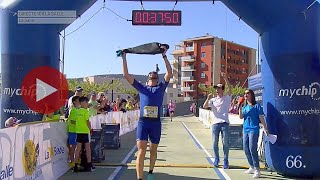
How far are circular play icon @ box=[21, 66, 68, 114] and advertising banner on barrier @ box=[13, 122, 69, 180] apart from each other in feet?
2.49

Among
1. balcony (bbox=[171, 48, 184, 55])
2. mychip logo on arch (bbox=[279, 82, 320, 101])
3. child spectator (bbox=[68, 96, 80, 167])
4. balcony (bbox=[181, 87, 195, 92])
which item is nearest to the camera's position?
mychip logo on arch (bbox=[279, 82, 320, 101])

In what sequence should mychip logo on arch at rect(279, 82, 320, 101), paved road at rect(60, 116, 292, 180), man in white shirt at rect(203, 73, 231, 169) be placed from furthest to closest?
man in white shirt at rect(203, 73, 231, 169), paved road at rect(60, 116, 292, 180), mychip logo on arch at rect(279, 82, 320, 101)

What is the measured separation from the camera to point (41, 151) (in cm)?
741

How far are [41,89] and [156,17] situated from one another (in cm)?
310

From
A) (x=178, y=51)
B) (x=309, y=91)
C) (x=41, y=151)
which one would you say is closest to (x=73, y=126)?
(x=41, y=151)

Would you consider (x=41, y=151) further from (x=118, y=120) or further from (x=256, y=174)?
(x=118, y=120)

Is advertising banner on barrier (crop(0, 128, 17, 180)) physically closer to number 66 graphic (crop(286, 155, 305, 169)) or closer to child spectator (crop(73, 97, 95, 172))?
child spectator (crop(73, 97, 95, 172))

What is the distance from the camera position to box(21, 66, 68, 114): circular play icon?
920cm

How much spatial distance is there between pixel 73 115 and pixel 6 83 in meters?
1.76

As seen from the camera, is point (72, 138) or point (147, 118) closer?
point (147, 118)

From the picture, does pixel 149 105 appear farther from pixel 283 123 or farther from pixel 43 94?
pixel 43 94

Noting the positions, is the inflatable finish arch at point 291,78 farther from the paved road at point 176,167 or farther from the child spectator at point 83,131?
the child spectator at point 83,131

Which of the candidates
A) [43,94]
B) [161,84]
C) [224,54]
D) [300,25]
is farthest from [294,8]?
[224,54]

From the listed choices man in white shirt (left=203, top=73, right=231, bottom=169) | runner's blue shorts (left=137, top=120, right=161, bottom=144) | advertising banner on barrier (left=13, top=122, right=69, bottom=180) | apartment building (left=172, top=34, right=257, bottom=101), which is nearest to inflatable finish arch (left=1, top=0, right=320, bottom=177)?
man in white shirt (left=203, top=73, right=231, bottom=169)
